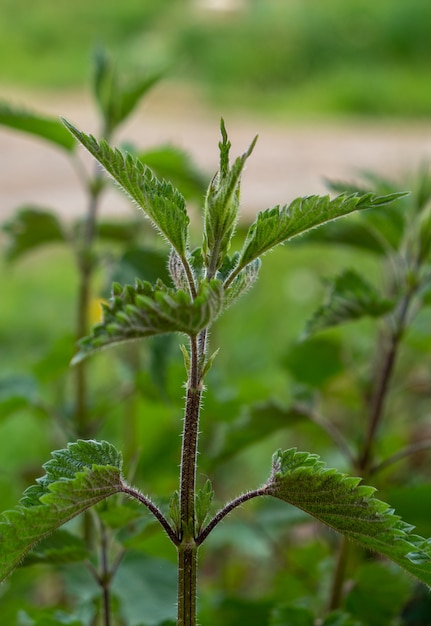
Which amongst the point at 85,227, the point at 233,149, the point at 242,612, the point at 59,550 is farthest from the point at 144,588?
the point at 233,149

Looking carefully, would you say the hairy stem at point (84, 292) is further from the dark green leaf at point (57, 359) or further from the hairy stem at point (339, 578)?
the hairy stem at point (339, 578)

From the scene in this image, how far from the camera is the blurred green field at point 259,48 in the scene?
5.08m

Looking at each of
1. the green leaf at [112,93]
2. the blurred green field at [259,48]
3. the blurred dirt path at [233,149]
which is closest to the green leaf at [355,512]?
the green leaf at [112,93]

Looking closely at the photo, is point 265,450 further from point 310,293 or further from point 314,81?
point 314,81

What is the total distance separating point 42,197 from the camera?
351 cm

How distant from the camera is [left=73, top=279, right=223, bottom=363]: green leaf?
310mm

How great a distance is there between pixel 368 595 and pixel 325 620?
0.30 feet

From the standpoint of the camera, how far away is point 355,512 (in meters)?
0.36

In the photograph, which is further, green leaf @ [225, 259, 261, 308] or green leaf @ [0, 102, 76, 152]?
green leaf @ [0, 102, 76, 152]

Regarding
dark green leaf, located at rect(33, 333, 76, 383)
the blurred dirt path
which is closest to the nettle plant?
dark green leaf, located at rect(33, 333, 76, 383)

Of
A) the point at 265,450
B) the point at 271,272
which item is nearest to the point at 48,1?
the point at 271,272

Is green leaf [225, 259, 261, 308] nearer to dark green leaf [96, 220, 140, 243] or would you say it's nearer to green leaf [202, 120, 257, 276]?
green leaf [202, 120, 257, 276]

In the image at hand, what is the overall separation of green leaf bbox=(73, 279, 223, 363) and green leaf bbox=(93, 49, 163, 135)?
0.43 m

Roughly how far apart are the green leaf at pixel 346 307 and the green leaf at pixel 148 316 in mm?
195
